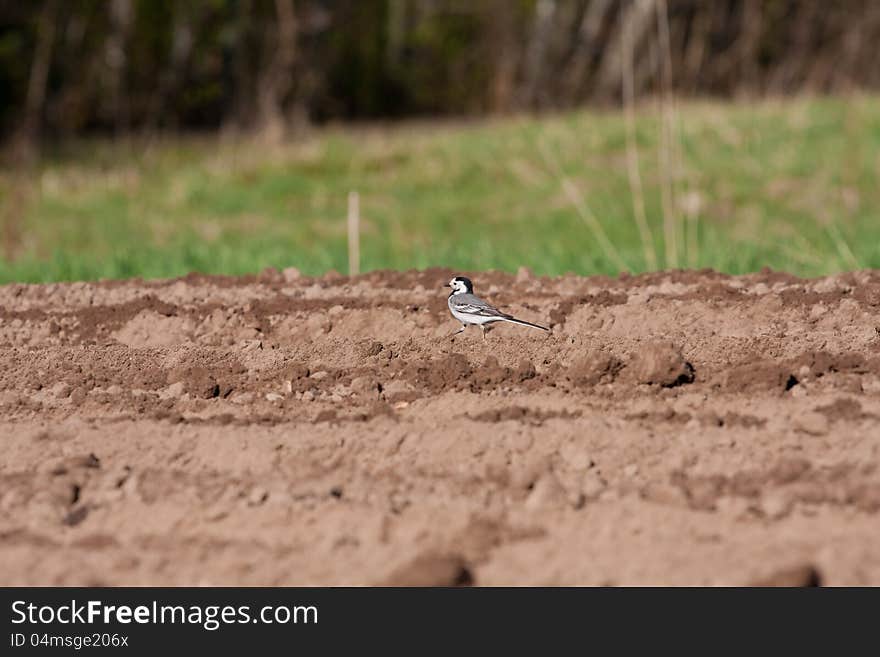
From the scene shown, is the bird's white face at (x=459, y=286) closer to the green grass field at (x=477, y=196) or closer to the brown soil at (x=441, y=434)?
the brown soil at (x=441, y=434)

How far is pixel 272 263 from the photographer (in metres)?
4.15

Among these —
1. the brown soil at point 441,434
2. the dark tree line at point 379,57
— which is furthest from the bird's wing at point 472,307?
the dark tree line at point 379,57

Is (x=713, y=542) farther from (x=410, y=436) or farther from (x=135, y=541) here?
(x=135, y=541)

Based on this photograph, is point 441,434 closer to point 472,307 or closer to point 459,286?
point 472,307

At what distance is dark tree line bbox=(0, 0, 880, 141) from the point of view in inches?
531

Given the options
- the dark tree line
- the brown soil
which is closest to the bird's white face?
the brown soil

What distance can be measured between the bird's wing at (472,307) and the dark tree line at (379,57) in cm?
936

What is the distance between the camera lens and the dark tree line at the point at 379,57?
13500 mm

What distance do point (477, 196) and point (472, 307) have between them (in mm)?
5908

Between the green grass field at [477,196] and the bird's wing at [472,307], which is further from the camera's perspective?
the green grass field at [477,196]

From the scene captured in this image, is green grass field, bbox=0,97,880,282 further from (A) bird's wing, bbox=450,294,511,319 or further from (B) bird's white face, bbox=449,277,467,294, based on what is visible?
(A) bird's wing, bbox=450,294,511,319

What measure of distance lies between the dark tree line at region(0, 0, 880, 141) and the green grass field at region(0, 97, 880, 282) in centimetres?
241

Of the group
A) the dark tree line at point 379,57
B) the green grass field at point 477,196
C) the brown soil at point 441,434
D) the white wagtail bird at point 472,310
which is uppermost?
the dark tree line at point 379,57

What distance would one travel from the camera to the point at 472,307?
250 centimetres
